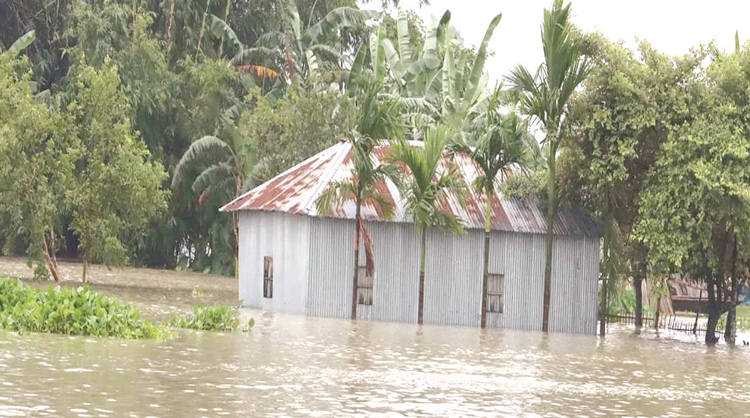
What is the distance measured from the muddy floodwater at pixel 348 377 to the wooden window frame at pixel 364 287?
5.98 m

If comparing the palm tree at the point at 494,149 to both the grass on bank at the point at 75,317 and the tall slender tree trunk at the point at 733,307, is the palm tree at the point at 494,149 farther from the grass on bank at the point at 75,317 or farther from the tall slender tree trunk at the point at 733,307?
the grass on bank at the point at 75,317

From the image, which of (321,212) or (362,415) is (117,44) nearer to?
(321,212)

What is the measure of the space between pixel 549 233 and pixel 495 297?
242 cm

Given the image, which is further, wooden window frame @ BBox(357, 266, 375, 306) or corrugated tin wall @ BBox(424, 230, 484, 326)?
corrugated tin wall @ BBox(424, 230, 484, 326)

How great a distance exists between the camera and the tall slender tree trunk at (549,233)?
33.4 metres

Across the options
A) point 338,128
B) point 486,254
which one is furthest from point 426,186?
point 338,128

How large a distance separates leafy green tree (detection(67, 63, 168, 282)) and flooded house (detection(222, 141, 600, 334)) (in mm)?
4857

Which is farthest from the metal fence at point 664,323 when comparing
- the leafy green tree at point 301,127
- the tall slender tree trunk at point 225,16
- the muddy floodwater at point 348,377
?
the tall slender tree trunk at point 225,16

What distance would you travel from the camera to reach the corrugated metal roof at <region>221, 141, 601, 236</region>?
33.9 metres

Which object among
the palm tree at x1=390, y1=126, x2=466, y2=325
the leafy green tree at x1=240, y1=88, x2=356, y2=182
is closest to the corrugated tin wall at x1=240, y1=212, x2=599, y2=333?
the palm tree at x1=390, y1=126, x2=466, y2=325

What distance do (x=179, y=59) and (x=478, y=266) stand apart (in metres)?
25.6

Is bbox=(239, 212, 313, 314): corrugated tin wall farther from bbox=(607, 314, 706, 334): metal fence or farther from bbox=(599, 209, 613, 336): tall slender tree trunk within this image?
bbox=(607, 314, 706, 334): metal fence

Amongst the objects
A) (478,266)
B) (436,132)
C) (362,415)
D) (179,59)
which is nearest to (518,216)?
(478,266)

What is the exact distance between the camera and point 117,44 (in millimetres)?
52750
